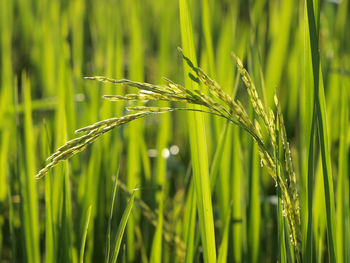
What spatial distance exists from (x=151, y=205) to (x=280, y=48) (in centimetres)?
64

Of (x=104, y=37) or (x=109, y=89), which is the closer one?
(x=109, y=89)

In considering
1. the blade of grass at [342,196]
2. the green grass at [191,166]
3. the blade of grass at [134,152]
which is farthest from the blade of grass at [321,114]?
the blade of grass at [134,152]

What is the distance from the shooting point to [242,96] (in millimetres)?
1655

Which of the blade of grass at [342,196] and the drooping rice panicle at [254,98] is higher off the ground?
the drooping rice panicle at [254,98]

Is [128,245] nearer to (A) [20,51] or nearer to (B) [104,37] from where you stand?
(B) [104,37]

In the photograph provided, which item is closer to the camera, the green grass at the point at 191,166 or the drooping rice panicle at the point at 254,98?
the drooping rice panicle at the point at 254,98

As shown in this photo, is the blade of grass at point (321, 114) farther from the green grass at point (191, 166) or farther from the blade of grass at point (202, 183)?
the blade of grass at point (202, 183)

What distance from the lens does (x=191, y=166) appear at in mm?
916

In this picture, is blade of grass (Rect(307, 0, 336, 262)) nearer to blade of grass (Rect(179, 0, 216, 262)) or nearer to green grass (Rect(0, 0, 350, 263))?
green grass (Rect(0, 0, 350, 263))

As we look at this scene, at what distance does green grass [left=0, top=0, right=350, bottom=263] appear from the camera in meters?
0.64

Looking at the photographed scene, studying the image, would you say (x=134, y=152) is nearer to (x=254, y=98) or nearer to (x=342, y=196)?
(x=342, y=196)

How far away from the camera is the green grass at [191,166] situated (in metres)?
0.64

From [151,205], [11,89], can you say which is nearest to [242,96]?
[151,205]

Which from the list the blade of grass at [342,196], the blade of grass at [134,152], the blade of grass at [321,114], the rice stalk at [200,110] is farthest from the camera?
the blade of grass at [134,152]
